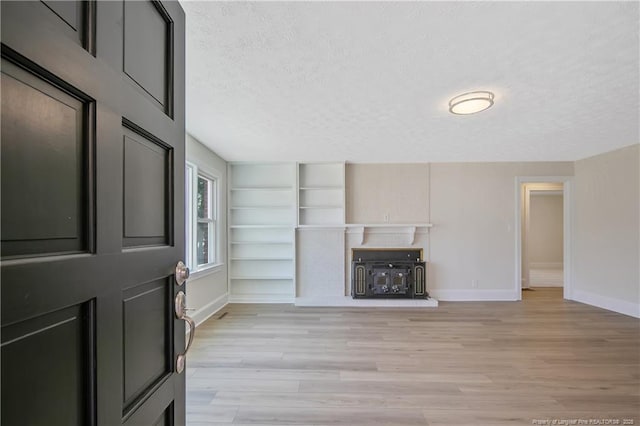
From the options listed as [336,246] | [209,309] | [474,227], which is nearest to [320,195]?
[336,246]

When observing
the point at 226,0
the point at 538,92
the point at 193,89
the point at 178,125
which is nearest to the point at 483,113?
the point at 538,92

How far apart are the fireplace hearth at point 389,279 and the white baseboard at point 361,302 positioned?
0.09 m

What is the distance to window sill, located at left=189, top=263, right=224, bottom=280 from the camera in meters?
3.51

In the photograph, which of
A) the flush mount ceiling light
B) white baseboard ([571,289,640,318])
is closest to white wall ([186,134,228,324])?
the flush mount ceiling light

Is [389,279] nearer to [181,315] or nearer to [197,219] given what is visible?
[197,219]

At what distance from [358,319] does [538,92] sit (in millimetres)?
3137

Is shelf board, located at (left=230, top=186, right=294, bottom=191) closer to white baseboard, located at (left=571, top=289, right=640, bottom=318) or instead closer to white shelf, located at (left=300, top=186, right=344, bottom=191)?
white shelf, located at (left=300, top=186, right=344, bottom=191)

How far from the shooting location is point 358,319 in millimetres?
3854

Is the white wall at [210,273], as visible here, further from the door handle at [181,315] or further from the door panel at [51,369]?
the door panel at [51,369]

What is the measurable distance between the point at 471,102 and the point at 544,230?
839 cm

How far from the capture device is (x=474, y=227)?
4.84m

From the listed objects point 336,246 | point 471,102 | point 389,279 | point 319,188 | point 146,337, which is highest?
point 471,102

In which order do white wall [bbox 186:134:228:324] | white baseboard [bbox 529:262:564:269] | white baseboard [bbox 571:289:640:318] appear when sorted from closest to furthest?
1. white wall [bbox 186:134:228:324]
2. white baseboard [bbox 571:289:640:318]
3. white baseboard [bbox 529:262:564:269]

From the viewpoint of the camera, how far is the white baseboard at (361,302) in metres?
4.48
